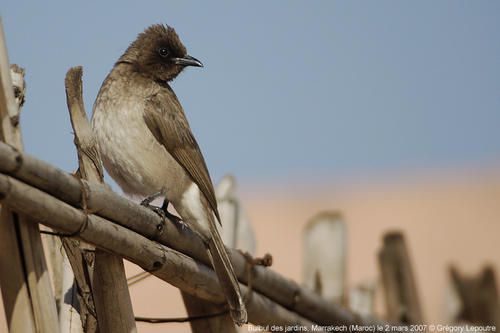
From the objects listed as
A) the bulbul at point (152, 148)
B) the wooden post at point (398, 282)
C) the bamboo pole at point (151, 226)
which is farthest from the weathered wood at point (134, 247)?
the wooden post at point (398, 282)

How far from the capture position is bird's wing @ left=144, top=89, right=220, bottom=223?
611cm

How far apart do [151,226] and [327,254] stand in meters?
2.88

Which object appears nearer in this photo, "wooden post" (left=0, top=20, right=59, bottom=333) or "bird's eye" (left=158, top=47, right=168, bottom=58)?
"wooden post" (left=0, top=20, right=59, bottom=333)

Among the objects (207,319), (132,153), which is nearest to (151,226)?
(207,319)

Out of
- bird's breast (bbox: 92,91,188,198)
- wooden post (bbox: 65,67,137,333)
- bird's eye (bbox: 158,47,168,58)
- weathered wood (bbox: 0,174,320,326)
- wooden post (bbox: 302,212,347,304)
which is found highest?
bird's eye (bbox: 158,47,168,58)

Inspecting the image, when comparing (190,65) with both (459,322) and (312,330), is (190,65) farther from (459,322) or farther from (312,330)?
(459,322)

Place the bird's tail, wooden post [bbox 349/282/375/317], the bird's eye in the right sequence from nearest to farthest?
the bird's tail, the bird's eye, wooden post [bbox 349/282/375/317]

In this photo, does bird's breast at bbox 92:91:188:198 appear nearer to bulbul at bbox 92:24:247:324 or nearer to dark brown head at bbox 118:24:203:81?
bulbul at bbox 92:24:247:324

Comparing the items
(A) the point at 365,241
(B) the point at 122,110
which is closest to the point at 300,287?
→ (B) the point at 122,110

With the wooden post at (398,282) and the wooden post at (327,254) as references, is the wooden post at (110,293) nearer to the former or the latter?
the wooden post at (327,254)

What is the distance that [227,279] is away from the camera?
5.25 meters

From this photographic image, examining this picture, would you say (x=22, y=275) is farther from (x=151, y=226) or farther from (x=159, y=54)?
(x=159, y=54)

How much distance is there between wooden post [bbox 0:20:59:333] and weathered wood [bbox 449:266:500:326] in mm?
5133

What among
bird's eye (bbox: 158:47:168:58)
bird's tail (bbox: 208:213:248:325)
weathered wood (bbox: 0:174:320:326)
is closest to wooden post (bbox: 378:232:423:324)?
weathered wood (bbox: 0:174:320:326)
